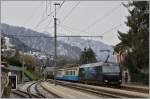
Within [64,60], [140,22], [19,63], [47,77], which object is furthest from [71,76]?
[47,77]

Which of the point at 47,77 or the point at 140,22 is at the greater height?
the point at 140,22

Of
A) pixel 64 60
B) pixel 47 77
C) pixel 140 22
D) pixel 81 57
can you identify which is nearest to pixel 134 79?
pixel 140 22

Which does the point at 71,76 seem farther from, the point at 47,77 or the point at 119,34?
the point at 47,77

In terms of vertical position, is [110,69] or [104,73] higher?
[110,69]

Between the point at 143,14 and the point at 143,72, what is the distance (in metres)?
5.79

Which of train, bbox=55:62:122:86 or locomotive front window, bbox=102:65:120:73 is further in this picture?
locomotive front window, bbox=102:65:120:73

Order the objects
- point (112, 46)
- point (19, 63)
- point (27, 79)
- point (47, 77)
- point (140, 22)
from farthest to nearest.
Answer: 1. point (47, 77)
2. point (27, 79)
3. point (19, 63)
4. point (112, 46)
5. point (140, 22)

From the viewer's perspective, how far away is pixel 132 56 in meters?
44.6

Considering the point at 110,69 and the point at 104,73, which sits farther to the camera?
the point at 110,69

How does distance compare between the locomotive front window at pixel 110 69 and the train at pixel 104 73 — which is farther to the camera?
the locomotive front window at pixel 110 69

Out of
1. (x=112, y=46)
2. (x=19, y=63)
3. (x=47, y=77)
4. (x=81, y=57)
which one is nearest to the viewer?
(x=112, y=46)

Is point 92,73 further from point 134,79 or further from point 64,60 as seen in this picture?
point 64,60

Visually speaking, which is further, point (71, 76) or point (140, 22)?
point (71, 76)

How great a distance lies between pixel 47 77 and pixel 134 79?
142 ft
